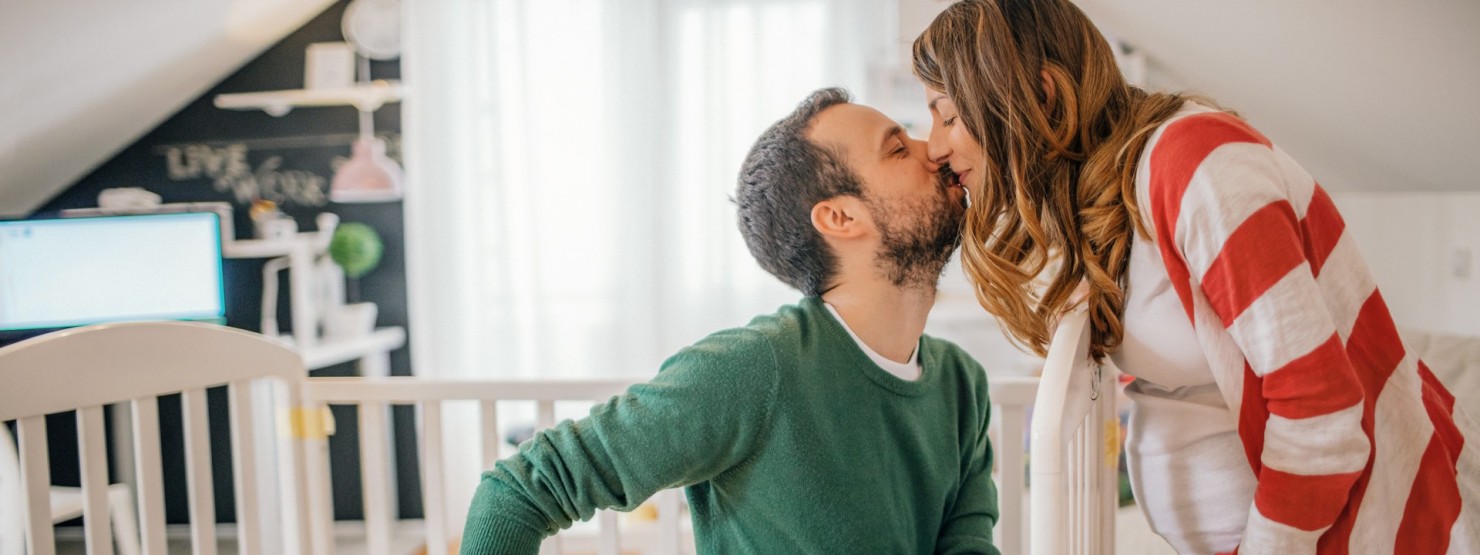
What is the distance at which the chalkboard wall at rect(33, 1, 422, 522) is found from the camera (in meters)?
3.01

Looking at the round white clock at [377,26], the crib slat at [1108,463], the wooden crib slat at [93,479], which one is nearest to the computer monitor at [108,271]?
the round white clock at [377,26]

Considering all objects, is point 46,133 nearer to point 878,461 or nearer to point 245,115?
point 245,115

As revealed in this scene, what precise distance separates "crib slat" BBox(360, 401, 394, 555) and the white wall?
5.09 feet

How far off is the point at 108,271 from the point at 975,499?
245 cm

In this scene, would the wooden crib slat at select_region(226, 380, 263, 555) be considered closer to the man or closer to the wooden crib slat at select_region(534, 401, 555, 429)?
the wooden crib slat at select_region(534, 401, 555, 429)

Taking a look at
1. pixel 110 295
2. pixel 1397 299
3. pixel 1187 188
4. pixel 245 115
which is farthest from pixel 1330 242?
pixel 245 115

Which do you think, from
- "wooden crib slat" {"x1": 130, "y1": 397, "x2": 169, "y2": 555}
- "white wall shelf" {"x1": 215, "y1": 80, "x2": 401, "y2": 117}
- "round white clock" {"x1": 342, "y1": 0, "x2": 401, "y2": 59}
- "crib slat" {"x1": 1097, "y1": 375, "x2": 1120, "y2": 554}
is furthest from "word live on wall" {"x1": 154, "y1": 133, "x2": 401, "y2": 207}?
"crib slat" {"x1": 1097, "y1": 375, "x2": 1120, "y2": 554}

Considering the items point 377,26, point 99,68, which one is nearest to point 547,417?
point 99,68

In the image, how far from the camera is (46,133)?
8.20 feet

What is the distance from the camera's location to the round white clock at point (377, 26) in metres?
2.85

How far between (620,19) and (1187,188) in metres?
2.25

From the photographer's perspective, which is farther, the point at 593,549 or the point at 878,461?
the point at 593,549

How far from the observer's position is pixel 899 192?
991 millimetres

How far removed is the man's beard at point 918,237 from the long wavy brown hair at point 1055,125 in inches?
3.5
